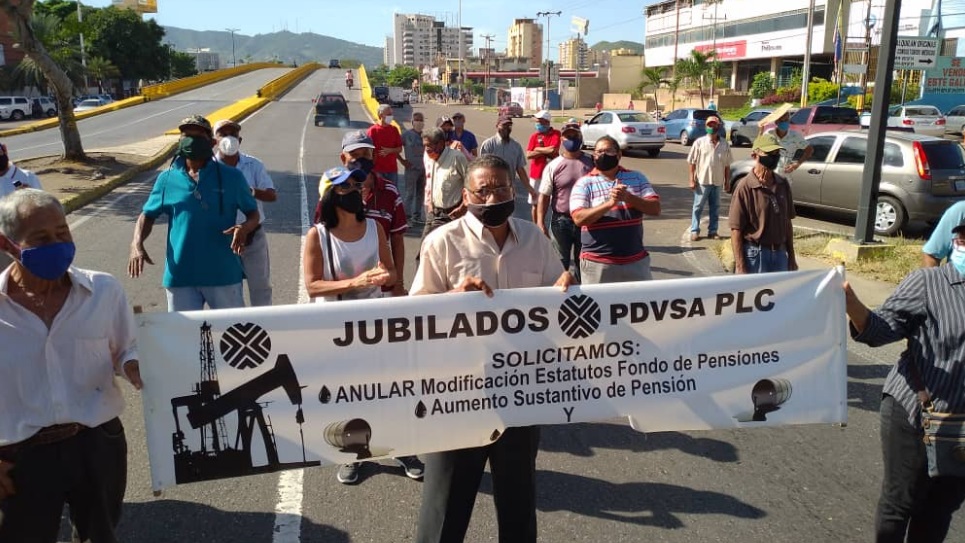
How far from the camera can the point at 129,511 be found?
3840mm

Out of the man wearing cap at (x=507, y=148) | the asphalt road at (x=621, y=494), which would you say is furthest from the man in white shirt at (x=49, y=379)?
the man wearing cap at (x=507, y=148)

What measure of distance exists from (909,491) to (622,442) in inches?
76.3

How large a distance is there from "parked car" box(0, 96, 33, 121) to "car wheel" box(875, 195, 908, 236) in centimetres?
5124

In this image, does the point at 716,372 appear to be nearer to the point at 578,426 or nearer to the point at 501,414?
the point at 501,414

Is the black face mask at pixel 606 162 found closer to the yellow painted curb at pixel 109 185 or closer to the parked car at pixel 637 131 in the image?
the yellow painted curb at pixel 109 185

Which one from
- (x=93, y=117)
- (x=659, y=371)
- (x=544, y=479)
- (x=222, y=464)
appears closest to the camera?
(x=222, y=464)

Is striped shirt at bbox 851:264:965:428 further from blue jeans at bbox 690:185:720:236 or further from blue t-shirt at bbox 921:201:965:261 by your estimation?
blue jeans at bbox 690:185:720:236

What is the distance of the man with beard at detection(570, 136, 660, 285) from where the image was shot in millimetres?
5172

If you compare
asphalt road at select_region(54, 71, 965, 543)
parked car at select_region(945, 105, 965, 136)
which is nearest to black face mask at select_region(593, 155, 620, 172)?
asphalt road at select_region(54, 71, 965, 543)

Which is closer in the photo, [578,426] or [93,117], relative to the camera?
[578,426]

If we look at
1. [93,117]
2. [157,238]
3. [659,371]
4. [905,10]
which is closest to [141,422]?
[659,371]

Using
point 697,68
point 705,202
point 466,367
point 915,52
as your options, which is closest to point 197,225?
point 466,367

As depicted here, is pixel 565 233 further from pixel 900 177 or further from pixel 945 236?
pixel 900 177

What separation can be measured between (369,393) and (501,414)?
59 centimetres
